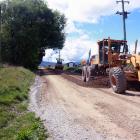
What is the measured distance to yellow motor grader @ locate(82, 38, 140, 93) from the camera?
20656 millimetres

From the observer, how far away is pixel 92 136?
10656 mm

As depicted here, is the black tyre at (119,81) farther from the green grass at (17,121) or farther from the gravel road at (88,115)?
the green grass at (17,121)

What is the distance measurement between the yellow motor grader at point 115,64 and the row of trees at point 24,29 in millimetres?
26974

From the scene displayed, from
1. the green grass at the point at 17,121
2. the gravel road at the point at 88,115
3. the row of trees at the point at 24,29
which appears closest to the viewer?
the green grass at the point at 17,121

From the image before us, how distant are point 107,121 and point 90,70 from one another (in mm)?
13924

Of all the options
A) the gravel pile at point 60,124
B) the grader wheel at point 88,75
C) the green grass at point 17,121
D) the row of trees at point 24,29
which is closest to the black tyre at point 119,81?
the gravel pile at point 60,124

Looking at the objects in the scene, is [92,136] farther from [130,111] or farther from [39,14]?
[39,14]

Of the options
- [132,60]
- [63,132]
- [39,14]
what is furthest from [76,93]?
[39,14]

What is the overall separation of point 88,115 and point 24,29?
43.1 metres

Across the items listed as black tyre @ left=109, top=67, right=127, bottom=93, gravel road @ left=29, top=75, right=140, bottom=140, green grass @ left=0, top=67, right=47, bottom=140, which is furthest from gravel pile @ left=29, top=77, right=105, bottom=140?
black tyre @ left=109, top=67, right=127, bottom=93

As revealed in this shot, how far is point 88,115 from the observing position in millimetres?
13727

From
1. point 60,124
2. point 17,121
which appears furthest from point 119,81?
point 17,121

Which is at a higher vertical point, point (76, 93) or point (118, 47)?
point (118, 47)

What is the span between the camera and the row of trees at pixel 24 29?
56000 millimetres
